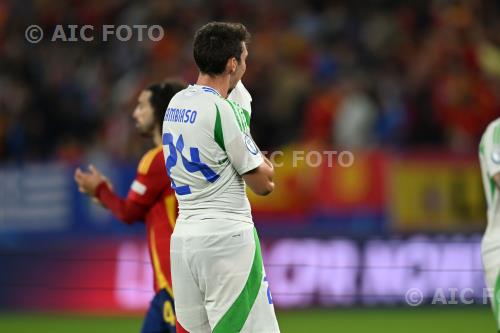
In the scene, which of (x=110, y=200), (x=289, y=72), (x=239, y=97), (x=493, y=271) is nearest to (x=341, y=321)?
(x=289, y=72)

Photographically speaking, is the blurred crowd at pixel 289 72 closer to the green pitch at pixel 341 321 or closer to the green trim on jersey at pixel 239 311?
the green pitch at pixel 341 321

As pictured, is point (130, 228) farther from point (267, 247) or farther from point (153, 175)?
point (153, 175)

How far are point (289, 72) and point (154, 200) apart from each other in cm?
876

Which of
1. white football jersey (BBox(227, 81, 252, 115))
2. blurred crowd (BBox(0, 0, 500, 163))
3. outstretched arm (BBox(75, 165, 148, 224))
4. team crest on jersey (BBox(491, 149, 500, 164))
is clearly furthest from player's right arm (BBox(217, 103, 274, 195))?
blurred crowd (BBox(0, 0, 500, 163))

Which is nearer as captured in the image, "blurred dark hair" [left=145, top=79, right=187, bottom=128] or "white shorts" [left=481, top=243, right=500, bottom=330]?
"white shorts" [left=481, top=243, right=500, bottom=330]

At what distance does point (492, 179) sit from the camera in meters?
6.59

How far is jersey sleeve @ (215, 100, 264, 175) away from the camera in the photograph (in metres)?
5.98

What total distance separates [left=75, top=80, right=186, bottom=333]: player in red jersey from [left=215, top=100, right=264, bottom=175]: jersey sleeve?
4.80 ft

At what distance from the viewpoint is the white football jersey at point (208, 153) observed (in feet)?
19.7

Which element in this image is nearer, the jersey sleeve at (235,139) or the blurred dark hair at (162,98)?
the jersey sleeve at (235,139)

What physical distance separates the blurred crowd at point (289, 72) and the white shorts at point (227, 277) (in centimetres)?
877

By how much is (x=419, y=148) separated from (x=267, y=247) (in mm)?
2807

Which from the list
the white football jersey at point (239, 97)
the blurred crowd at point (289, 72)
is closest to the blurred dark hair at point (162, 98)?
the white football jersey at point (239, 97)

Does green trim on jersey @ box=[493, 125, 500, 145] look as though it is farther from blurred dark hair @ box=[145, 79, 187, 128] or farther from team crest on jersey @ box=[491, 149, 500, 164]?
blurred dark hair @ box=[145, 79, 187, 128]
